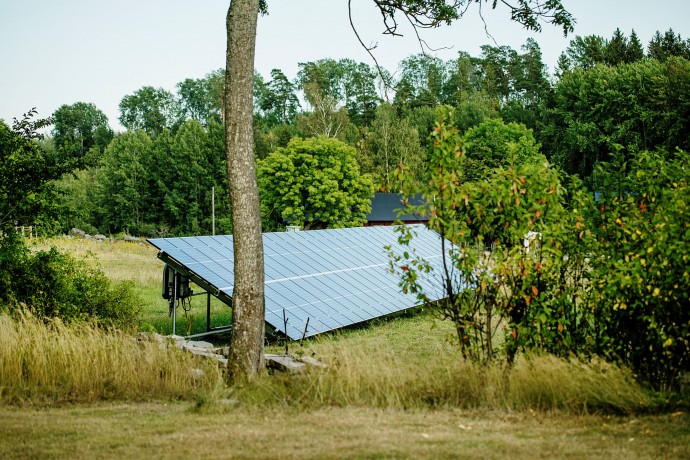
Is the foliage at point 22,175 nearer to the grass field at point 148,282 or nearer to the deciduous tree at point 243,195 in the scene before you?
the grass field at point 148,282

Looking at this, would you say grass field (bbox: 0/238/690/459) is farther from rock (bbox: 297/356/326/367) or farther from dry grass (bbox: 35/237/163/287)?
dry grass (bbox: 35/237/163/287)

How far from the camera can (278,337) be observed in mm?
11938

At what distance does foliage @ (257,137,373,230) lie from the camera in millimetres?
52344

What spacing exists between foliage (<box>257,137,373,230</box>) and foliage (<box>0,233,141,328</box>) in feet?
130

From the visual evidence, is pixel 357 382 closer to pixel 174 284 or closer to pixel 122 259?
pixel 174 284

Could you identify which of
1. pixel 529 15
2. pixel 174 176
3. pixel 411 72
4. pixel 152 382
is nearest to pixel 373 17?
pixel 529 15

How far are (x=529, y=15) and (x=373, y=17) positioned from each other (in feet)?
7.86

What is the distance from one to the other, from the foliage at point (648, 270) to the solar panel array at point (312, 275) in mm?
5251

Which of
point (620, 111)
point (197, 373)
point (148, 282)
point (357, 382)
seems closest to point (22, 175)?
point (197, 373)

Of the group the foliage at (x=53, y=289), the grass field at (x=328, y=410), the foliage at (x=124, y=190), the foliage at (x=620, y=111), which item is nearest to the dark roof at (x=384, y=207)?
the foliage at (x=620, y=111)

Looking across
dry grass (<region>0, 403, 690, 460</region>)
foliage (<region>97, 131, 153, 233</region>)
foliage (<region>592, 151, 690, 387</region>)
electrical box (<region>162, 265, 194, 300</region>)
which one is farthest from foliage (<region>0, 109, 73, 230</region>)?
foliage (<region>97, 131, 153, 233</region>)

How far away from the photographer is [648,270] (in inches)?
264

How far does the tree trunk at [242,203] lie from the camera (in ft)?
27.2

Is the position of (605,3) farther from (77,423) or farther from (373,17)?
(77,423)
